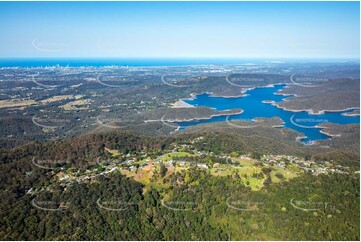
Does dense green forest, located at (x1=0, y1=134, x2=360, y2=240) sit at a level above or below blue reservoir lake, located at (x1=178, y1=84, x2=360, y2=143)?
above

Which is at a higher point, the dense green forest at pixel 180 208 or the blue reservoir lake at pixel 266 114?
the dense green forest at pixel 180 208

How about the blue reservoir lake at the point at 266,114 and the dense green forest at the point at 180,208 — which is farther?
the blue reservoir lake at the point at 266,114

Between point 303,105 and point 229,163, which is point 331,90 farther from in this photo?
point 229,163

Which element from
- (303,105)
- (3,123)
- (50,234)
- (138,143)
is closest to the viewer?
(50,234)

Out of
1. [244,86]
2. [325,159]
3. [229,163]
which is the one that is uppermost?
[229,163]

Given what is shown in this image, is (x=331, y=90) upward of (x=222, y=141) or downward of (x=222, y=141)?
downward

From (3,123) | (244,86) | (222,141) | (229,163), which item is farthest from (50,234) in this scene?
(244,86)
